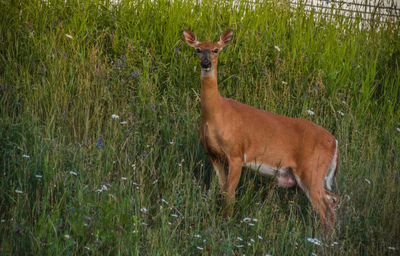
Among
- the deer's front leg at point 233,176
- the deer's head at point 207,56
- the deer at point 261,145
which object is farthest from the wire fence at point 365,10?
the deer's front leg at point 233,176

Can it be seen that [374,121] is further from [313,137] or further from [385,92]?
[313,137]

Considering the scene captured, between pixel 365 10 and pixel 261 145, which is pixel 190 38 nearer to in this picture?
pixel 261 145

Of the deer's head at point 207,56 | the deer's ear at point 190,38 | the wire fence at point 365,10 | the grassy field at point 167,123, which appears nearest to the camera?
the grassy field at point 167,123

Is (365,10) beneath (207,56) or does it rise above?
above

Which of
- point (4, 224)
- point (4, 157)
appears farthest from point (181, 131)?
point (4, 224)

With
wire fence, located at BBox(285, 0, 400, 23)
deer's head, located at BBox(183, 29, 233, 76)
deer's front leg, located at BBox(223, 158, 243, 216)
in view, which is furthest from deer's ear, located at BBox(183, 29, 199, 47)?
wire fence, located at BBox(285, 0, 400, 23)

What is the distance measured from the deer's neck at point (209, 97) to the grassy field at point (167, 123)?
0.45 meters

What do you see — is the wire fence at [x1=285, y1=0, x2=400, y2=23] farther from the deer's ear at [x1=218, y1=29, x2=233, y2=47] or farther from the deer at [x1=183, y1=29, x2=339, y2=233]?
the deer at [x1=183, y1=29, x2=339, y2=233]

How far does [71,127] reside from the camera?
5422 mm

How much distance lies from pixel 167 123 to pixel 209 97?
0.70m

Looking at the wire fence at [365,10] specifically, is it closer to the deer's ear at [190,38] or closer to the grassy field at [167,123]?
the grassy field at [167,123]

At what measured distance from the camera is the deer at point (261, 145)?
4.95m

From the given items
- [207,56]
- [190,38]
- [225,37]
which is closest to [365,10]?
[225,37]

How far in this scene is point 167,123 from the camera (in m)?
5.52
